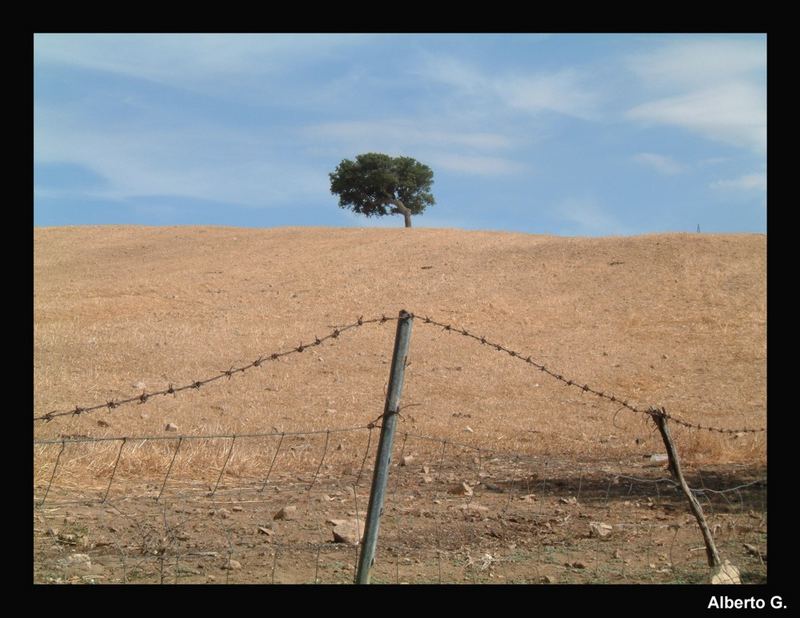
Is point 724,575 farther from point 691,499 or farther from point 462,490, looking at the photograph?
point 462,490

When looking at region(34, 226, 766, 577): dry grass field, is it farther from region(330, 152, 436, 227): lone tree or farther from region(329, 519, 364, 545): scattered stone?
region(330, 152, 436, 227): lone tree

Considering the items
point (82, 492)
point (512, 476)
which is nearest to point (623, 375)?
point (512, 476)

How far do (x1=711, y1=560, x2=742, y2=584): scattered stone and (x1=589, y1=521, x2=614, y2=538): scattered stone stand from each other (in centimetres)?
133

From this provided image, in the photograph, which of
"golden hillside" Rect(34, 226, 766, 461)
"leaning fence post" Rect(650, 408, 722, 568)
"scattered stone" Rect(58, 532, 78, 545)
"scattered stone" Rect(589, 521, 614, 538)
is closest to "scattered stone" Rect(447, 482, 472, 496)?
"scattered stone" Rect(589, 521, 614, 538)

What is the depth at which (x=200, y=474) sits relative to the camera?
7.84 m

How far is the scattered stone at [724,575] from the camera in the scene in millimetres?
4285

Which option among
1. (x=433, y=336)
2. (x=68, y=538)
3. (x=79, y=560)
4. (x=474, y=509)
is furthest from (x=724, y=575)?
(x=433, y=336)

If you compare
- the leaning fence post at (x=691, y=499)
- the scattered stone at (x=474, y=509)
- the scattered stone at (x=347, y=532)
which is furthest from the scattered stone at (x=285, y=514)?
the leaning fence post at (x=691, y=499)
